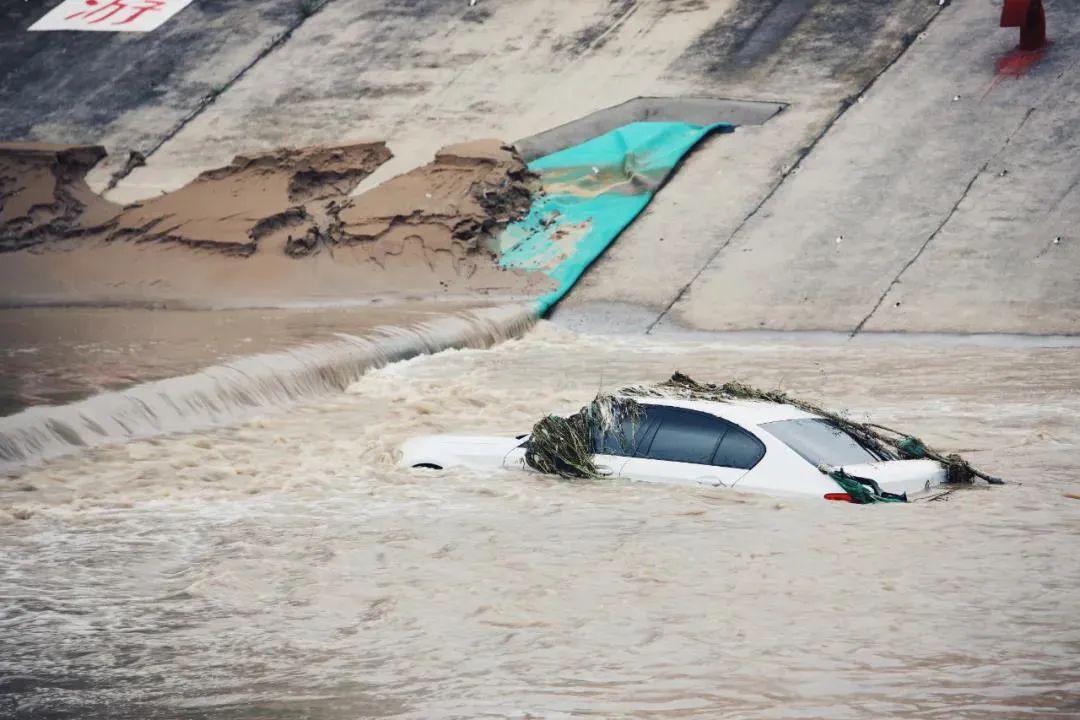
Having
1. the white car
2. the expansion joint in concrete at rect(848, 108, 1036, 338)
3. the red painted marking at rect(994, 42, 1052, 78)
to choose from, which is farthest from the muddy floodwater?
the red painted marking at rect(994, 42, 1052, 78)

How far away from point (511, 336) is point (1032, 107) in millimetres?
10683

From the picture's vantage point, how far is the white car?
10.9m

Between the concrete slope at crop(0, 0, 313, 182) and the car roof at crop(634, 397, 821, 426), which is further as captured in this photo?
the concrete slope at crop(0, 0, 313, 182)

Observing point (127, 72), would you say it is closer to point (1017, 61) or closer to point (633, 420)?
point (1017, 61)

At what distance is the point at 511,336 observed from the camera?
22.9 m

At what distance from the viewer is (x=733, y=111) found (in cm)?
2880

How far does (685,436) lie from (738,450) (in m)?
0.52

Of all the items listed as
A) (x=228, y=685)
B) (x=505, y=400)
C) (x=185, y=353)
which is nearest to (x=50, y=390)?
(x=185, y=353)

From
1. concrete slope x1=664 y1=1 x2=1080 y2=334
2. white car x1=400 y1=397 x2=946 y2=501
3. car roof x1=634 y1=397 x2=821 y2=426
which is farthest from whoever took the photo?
concrete slope x1=664 y1=1 x2=1080 y2=334

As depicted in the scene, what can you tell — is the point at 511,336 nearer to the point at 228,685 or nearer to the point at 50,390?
the point at 50,390

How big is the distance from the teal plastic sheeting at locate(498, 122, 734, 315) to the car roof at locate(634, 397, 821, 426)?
12.3 m

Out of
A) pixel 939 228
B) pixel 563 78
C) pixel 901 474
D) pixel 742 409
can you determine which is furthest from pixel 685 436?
pixel 563 78

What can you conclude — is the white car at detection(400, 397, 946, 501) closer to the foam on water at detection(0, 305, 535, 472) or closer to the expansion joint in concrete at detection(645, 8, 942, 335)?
the foam on water at detection(0, 305, 535, 472)

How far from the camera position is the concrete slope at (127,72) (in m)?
33.4
